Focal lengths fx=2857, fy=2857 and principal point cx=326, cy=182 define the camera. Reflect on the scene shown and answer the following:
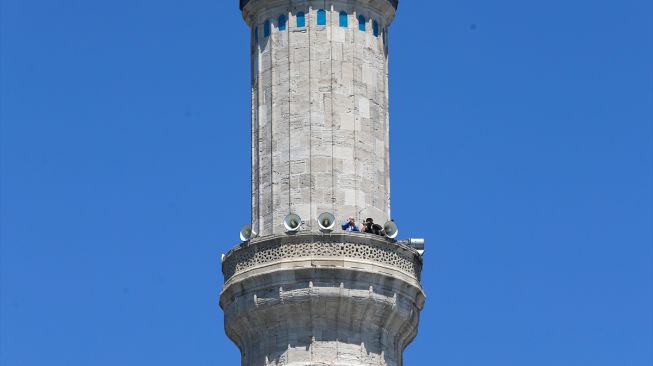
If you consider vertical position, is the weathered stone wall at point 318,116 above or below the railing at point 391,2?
below

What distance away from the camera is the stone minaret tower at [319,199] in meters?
82.1

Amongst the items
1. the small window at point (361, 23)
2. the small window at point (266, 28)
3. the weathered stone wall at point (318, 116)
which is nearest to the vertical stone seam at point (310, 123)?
the weathered stone wall at point (318, 116)

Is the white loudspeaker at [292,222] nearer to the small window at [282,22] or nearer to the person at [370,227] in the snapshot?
the person at [370,227]

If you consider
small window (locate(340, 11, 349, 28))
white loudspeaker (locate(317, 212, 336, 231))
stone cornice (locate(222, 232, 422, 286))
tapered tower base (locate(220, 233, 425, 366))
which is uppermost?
small window (locate(340, 11, 349, 28))

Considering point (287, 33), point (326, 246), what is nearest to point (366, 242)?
point (326, 246)

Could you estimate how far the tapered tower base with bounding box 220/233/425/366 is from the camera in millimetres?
81938

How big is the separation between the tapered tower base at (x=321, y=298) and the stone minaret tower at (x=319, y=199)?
0.09 feet

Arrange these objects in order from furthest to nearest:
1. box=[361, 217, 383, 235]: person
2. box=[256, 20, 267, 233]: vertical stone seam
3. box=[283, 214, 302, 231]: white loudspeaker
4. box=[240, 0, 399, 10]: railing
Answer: box=[240, 0, 399, 10]: railing, box=[256, 20, 267, 233]: vertical stone seam, box=[361, 217, 383, 235]: person, box=[283, 214, 302, 231]: white loudspeaker

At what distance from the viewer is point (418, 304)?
84.1 m

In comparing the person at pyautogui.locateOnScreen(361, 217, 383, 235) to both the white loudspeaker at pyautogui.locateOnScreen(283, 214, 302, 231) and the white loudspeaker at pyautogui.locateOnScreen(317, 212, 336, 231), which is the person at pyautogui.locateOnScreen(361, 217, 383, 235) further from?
the white loudspeaker at pyautogui.locateOnScreen(283, 214, 302, 231)

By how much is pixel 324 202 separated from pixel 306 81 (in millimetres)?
3915

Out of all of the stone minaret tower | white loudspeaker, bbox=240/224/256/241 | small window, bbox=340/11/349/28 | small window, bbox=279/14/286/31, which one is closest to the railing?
the stone minaret tower

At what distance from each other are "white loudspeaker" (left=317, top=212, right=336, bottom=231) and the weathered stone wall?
0.58 metres

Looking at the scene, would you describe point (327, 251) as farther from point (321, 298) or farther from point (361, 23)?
point (361, 23)
